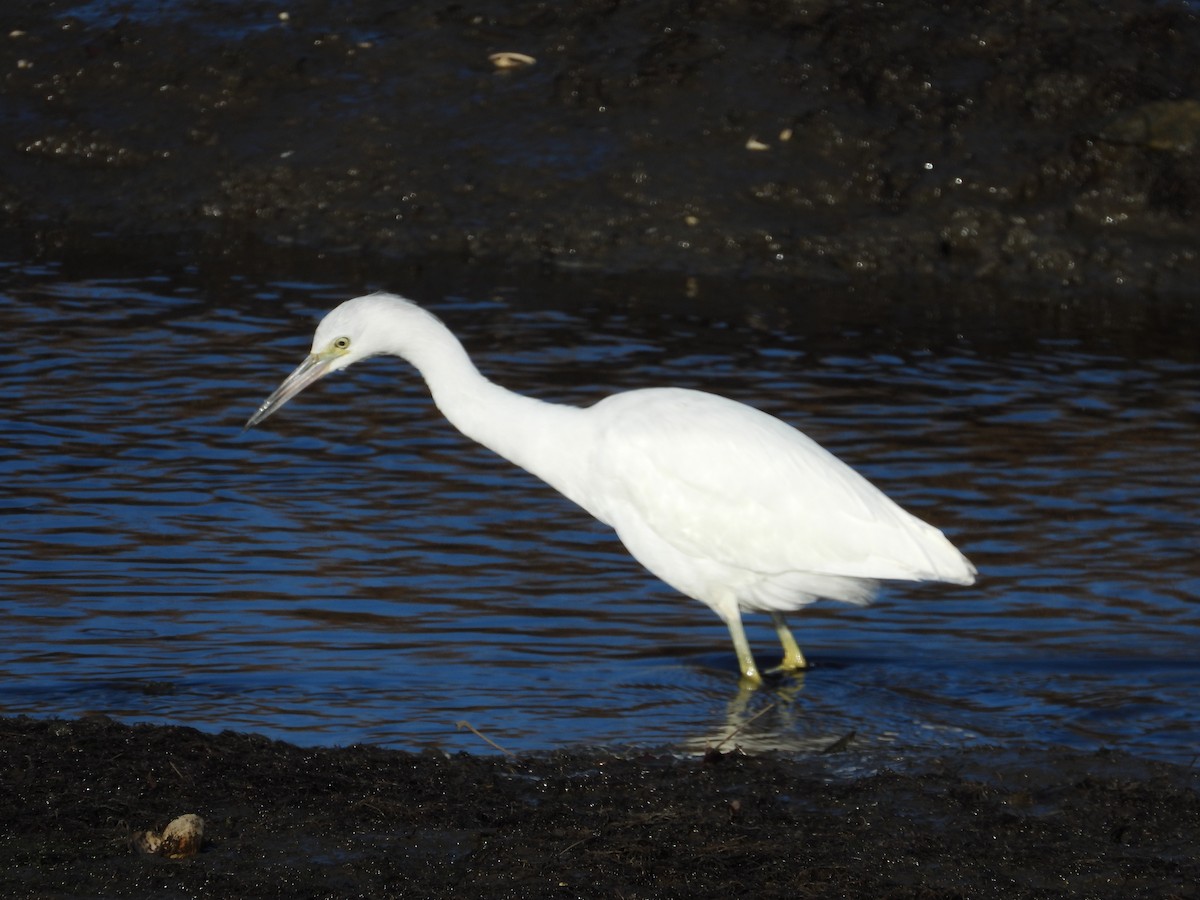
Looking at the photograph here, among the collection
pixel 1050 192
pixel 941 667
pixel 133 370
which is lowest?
pixel 941 667

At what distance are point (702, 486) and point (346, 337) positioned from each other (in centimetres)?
143

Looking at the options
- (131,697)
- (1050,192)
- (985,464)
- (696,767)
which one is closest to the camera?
(696,767)

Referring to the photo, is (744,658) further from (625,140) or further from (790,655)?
(625,140)

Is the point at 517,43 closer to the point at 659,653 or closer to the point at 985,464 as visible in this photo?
the point at 985,464

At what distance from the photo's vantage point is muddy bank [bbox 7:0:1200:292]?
14.0m

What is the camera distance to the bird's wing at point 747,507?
716 centimetres

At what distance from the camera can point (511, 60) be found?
1523 cm

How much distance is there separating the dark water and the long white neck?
2.35 ft

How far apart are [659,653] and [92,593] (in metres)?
2.28

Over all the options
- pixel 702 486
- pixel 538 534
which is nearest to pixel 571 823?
pixel 702 486

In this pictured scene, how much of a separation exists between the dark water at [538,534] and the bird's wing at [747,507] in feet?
1.50

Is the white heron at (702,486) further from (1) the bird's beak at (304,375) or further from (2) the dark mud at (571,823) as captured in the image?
(2) the dark mud at (571,823)

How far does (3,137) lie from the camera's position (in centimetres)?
1556

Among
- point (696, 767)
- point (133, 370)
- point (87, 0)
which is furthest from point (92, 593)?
point (87, 0)
